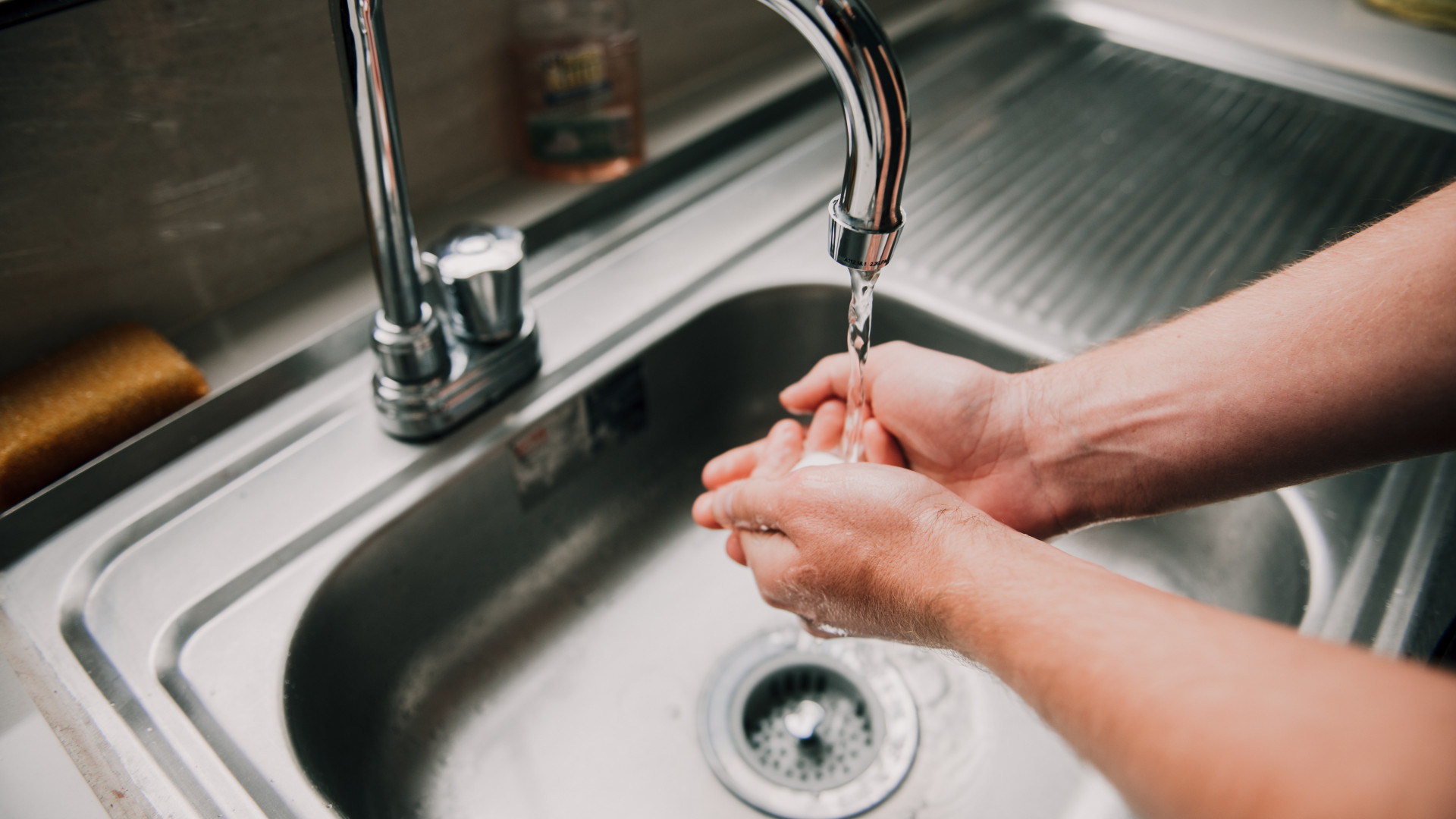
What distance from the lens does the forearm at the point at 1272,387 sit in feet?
1.49

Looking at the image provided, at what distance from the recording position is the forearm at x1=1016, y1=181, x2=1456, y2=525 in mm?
454

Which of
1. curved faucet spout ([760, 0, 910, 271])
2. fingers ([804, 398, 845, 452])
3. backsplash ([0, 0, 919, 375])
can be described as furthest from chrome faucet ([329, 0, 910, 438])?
fingers ([804, 398, 845, 452])

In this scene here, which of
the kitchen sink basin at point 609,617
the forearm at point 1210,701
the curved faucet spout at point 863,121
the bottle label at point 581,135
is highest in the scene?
the curved faucet spout at point 863,121

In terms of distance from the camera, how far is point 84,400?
511mm

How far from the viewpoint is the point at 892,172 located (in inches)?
14.5

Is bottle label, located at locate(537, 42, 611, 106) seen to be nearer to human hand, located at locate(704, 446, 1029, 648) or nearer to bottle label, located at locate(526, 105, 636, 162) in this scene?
bottle label, located at locate(526, 105, 636, 162)

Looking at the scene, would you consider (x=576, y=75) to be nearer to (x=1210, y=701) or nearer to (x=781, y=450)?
(x=781, y=450)

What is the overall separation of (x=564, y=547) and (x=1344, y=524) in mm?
554

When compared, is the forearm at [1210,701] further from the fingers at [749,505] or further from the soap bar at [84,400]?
the soap bar at [84,400]

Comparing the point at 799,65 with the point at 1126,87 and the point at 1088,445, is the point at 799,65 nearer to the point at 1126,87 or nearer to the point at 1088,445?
the point at 1126,87

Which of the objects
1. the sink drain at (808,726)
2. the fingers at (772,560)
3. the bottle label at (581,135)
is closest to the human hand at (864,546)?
the fingers at (772,560)

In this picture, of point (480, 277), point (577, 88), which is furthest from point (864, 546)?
point (577, 88)

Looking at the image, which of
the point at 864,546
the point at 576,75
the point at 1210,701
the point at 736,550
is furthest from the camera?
the point at 576,75

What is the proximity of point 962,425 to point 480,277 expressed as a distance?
1.15 ft
